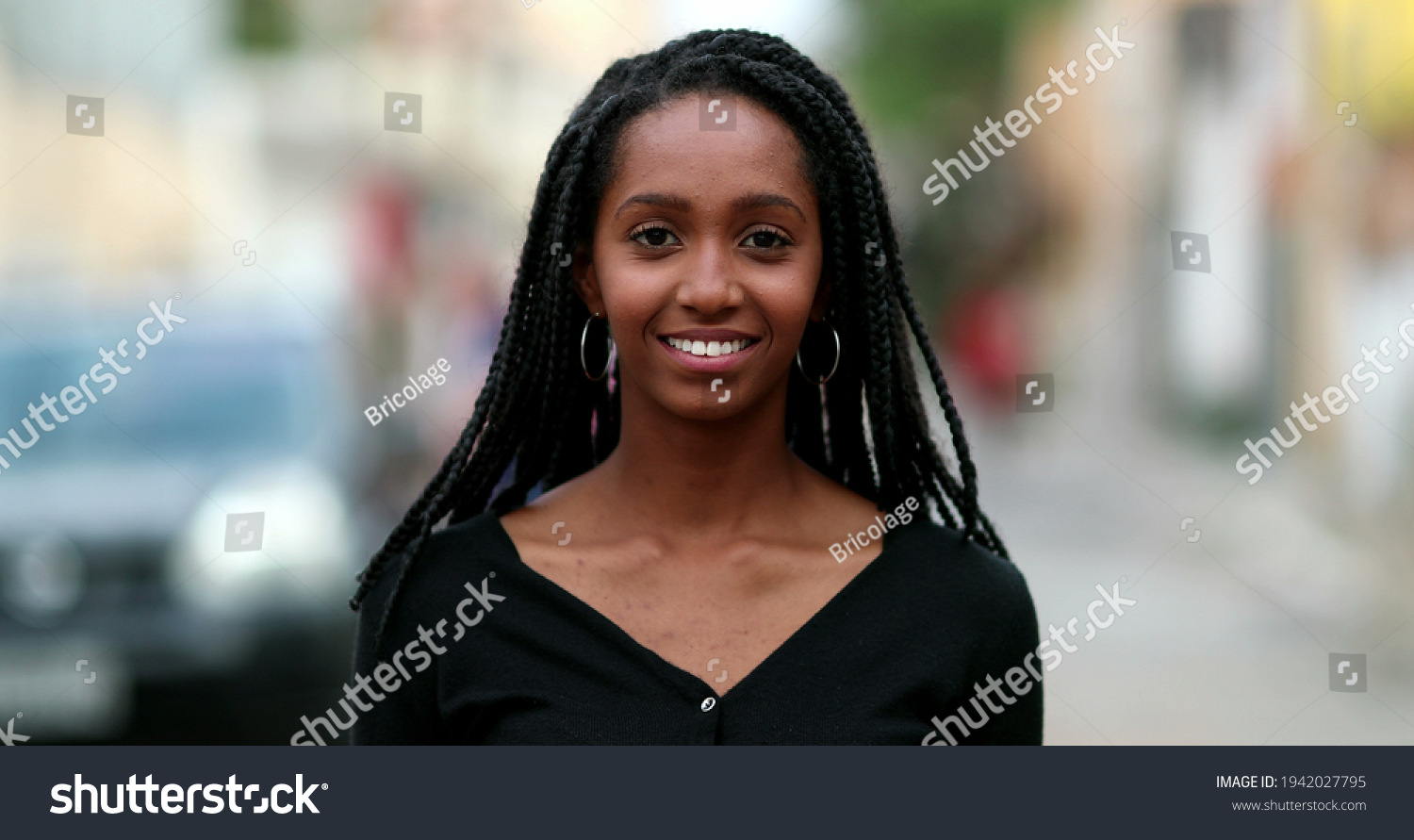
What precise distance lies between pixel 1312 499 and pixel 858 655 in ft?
Result: 33.0

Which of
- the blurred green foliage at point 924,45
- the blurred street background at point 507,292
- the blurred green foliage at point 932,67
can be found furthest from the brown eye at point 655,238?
the blurred green foliage at point 924,45

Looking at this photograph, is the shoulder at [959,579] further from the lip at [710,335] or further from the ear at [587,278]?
the ear at [587,278]

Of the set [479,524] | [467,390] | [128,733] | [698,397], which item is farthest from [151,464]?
[698,397]

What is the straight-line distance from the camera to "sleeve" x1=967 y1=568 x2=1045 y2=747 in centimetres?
237

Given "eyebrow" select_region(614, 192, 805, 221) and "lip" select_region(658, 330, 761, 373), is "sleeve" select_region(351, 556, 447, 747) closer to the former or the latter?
"lip" select_region(658, 330, 761, 373)

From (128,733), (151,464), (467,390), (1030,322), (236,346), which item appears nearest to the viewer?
(128,733)

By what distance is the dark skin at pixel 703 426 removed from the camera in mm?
2246

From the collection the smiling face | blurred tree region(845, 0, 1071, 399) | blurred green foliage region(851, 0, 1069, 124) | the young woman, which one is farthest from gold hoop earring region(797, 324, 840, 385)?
blurred green foliage region(851, 0, 1069, 124)

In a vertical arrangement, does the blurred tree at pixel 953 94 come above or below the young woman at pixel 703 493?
above

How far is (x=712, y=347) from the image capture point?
2250 millimetres

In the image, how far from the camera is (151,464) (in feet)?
18.4

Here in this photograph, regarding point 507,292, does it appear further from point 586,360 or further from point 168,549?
point 168,549

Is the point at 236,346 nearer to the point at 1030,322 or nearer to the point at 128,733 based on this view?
the point at 128,733

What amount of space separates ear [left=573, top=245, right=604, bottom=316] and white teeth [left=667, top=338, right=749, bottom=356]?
0.88 feet
